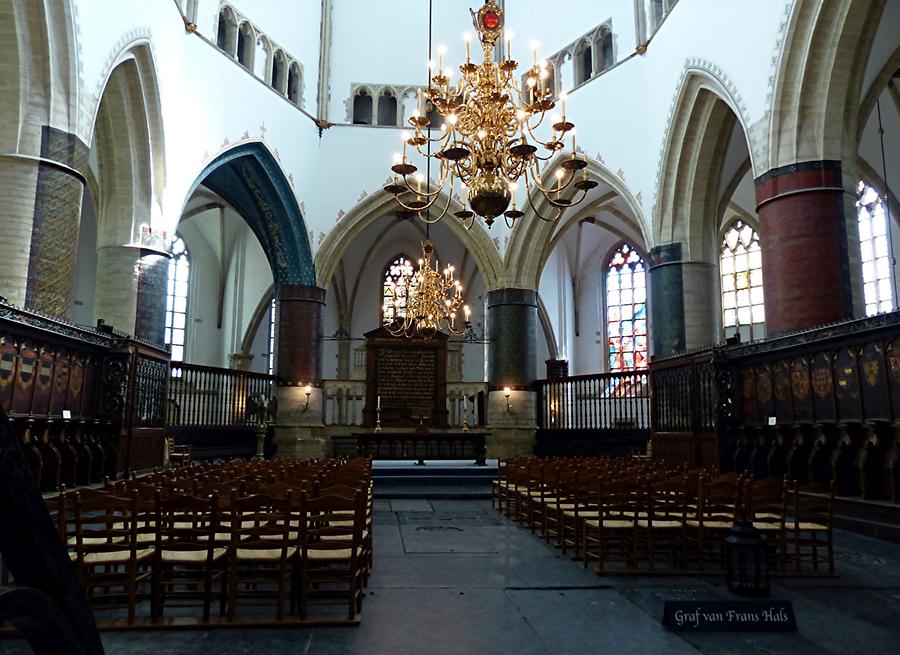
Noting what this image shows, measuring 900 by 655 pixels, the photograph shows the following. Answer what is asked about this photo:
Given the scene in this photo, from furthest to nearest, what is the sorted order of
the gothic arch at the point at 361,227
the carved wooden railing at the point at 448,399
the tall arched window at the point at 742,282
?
1. the tall arched window at the point at 742,282
2. the carved wooden railing at the point at 448,399
3. the gothic arch at the point at 361,227

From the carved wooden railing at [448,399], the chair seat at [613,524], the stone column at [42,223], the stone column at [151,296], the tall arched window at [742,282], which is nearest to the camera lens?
the chair seat at [613,524]

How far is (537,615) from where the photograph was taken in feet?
14.8

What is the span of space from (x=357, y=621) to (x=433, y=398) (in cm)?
1600

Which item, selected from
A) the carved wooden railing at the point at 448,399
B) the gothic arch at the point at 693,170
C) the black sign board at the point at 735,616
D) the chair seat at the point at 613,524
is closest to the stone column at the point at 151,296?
the carved wooden railing at the point at 448,399

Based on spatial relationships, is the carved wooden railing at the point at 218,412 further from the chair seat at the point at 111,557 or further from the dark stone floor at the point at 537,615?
the chair seat at the point at 111,557

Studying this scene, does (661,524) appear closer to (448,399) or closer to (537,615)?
(537,615)

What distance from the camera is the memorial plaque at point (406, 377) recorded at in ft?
65.6

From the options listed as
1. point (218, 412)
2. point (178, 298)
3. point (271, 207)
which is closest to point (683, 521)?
point (218, 412)

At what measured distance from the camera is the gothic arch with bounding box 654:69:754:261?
14531 millimetres

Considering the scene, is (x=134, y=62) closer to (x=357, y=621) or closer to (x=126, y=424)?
(x=126, y=424)

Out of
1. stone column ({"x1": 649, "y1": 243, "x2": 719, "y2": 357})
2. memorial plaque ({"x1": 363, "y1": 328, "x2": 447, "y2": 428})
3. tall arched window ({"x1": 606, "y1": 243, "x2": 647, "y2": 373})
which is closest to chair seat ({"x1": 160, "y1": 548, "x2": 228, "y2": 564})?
stone column ({"x1": 649, "y1": 243, "x2": 719, "y2": 357})

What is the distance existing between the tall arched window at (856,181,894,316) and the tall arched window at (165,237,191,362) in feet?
67.8

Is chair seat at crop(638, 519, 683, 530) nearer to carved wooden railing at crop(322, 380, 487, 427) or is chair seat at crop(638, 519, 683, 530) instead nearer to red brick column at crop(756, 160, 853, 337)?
red brick column at crop(756, 160, 853, 337)

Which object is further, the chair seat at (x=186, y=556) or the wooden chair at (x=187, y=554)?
the chair seat at (x=186, y=556)
